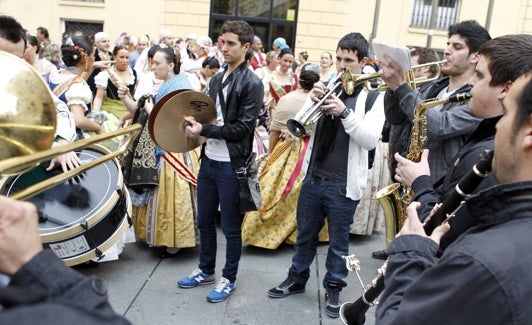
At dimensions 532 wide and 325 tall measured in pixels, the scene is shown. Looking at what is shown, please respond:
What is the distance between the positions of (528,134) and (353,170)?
6.27 ft

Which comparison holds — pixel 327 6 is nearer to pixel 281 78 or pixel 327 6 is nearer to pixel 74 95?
pixel 281 78

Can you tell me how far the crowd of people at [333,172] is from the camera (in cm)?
102

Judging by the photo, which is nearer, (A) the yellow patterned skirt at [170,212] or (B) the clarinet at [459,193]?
(B) the clarinet at [459,193]

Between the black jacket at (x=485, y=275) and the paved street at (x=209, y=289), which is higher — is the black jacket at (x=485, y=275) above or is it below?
above

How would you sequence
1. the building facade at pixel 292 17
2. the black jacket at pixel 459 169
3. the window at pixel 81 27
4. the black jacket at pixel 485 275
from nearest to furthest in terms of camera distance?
the black jacket at pixel 485 275
the black jacket at pixel 459 169
the building facade at pixel 292 17
the window at pixel 81 27

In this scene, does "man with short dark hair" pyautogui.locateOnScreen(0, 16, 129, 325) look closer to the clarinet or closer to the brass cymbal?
the clarinet

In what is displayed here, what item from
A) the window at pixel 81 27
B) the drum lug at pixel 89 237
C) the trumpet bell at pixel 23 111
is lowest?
the drum lug at pixel 89 237

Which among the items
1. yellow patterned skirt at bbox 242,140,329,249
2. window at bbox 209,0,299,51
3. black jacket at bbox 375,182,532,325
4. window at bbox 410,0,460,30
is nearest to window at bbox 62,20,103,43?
window at bbox 209,0,299,51

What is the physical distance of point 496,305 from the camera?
101 cm

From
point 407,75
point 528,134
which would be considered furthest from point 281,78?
point 528,134

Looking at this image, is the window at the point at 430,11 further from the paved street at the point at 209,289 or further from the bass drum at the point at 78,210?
the bass drum at the point at 78,210

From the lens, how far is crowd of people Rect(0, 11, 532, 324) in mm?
1020

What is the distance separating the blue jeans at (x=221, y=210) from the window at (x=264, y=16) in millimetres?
12574

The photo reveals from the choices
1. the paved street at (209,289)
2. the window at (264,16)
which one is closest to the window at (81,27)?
the window at (264,16)
